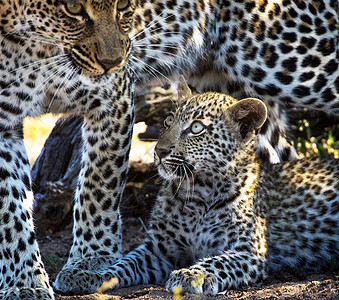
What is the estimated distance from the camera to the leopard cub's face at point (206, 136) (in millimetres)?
5863

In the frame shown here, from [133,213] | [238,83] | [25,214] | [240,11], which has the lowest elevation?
[133,213]

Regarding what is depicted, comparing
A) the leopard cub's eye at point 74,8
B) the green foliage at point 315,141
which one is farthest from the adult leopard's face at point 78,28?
the green foliage at point 315,141

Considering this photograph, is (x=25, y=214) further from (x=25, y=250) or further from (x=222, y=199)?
(x=222, y=199)

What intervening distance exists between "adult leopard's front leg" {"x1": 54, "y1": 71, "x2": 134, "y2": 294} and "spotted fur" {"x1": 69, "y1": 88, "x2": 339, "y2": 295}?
1.49 feet

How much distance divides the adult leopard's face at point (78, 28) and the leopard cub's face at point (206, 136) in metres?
0.69

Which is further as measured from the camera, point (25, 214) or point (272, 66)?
point (272, 66)

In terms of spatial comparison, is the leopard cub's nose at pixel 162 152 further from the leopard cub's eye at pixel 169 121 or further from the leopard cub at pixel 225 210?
the leopard cub's eye at pixel 169 121

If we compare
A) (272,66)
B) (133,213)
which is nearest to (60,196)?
(133,213)

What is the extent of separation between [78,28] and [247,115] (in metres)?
1.48

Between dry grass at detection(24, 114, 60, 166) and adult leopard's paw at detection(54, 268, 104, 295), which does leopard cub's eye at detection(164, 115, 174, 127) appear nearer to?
adult leopard's paw at detection(54, 268, 104, 295)

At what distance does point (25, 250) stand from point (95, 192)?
87 cm

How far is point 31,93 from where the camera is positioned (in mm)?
6176

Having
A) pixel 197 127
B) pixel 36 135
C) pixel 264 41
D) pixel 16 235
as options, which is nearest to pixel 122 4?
pixel 197 127

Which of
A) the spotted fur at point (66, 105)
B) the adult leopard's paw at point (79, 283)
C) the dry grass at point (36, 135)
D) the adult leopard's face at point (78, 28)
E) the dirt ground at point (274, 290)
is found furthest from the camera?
the dry grass at point (36, 135)
